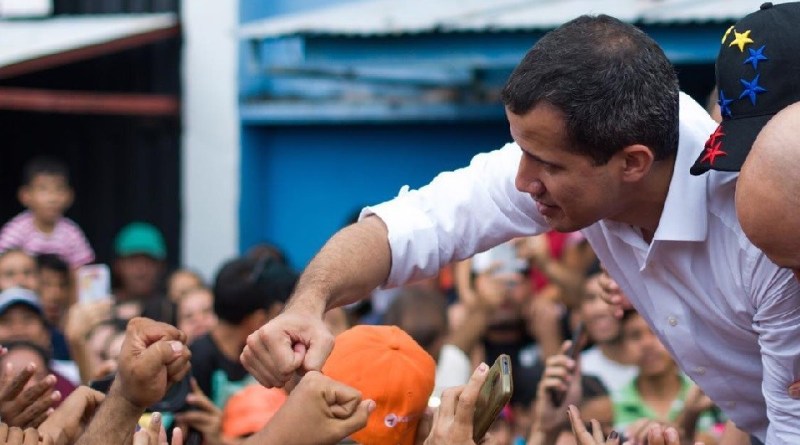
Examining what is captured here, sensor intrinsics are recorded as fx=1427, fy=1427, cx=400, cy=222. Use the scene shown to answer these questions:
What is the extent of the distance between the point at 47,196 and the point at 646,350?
4.04 metres

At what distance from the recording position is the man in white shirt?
109 inches

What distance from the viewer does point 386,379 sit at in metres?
2.94

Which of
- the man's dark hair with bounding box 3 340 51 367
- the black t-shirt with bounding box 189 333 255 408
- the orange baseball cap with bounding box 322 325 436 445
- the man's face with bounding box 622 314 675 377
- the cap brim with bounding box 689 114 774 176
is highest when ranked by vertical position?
the cap brim with bounding box 689 114 774 176

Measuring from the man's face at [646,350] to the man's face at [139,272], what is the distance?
3.30 meters

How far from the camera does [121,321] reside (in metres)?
5.82

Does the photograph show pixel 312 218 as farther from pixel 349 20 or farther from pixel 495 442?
pixel 495 442

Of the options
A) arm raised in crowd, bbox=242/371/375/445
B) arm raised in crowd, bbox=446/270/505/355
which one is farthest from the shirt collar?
arm raised in crowd, bbox=446/270/505/355

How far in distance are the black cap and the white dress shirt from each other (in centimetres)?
23

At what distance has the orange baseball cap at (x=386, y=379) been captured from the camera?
9.59 ft

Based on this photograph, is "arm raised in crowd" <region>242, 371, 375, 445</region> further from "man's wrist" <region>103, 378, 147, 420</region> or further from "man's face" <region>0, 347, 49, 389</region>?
"man's face" <region>0, 347, 49, 389</region>

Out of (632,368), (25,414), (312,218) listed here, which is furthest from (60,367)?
(312,218)

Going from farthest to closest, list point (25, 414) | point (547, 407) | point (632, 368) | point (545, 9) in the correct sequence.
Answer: point (545, 9) < point (632, 368) < point (547, 407) < point (25, 414)

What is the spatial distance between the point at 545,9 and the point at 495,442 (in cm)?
511

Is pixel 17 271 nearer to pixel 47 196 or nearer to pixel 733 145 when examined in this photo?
pixel 47 196
